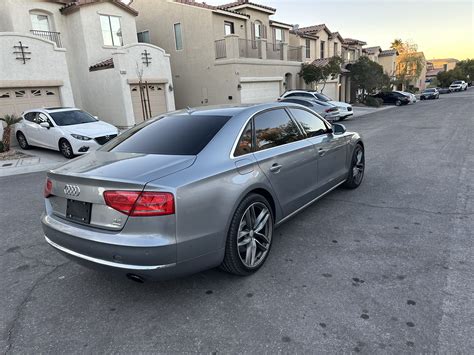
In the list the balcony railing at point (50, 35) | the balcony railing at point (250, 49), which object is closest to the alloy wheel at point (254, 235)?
the balcony railing at point (50, 35)

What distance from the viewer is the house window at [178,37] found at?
21.3 m

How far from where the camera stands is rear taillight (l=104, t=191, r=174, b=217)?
246 cm

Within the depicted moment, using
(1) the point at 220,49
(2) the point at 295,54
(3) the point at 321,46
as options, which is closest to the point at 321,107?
(1) the point at 220,49

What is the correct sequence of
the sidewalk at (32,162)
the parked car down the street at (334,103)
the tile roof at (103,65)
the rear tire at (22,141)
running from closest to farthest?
the sidewalk at (32,162)
the rear tire at (22,141)
the tile roof at (103,65)
the parked car down the street at (334,103)

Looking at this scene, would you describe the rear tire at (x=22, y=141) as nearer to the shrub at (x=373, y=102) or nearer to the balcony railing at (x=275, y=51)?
the balcony railing at (x=275, y=51)

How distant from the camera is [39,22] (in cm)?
1587

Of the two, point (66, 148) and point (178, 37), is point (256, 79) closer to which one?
point (178, 37)

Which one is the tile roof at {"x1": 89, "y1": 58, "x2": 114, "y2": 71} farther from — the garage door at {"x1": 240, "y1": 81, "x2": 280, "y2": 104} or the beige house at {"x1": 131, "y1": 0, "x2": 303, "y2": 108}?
the garage door at {"x1": 240, "y1": 81, "x2": 280, "y2": 104}

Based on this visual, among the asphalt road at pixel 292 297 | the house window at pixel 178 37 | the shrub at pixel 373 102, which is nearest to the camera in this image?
the asphalt road at pixel 292 297

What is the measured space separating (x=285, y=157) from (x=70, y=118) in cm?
925

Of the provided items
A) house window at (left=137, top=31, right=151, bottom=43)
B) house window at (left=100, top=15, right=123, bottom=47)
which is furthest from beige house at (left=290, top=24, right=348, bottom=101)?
house window at (left=100, top=15, right=123, bottom=47)

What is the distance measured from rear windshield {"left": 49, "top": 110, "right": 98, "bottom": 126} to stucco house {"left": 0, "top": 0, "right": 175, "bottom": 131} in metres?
3.94

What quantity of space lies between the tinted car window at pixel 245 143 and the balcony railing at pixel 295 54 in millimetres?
24403

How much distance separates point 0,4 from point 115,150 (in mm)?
16163
